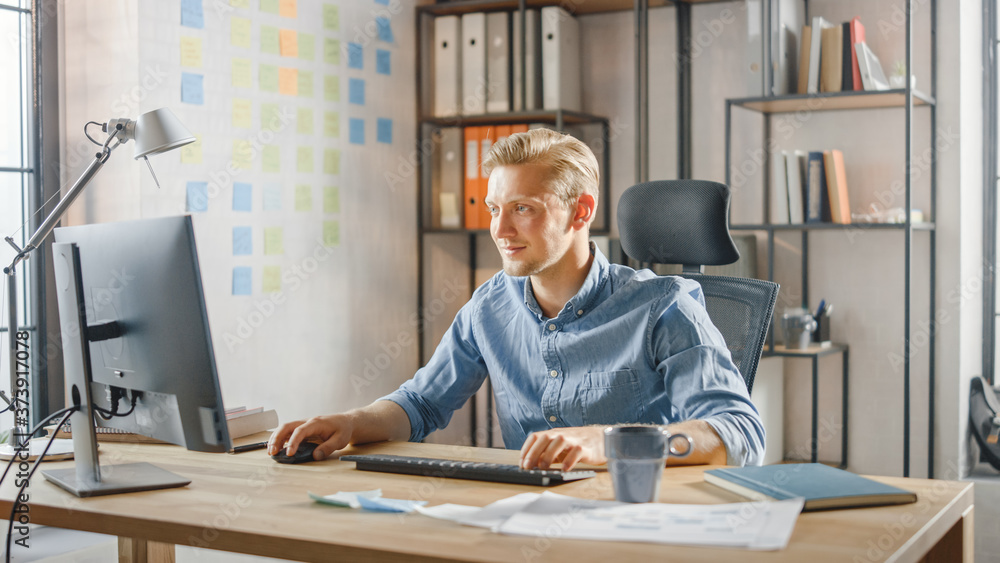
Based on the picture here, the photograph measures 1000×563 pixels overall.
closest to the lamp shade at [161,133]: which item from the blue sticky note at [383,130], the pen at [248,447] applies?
the pen at [248,447]

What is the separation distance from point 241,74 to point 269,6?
27 cm

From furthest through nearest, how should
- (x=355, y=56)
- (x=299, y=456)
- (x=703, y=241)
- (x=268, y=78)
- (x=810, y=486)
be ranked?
(x=355, y=56) < (x=268, y=78) < (x=703, y=241) < (x=299, y=456) < (x=810, y=486)

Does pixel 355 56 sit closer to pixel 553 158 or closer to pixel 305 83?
pixel 305 83

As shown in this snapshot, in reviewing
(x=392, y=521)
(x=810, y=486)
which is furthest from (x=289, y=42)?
(x=810, y=486)

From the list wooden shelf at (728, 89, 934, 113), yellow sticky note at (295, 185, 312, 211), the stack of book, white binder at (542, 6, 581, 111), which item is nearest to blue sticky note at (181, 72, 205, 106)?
yellow sticky note at (295, 185, 312, 211)

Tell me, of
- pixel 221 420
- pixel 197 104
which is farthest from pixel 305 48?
pixel 221 420

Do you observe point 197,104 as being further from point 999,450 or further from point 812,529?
point 999,450

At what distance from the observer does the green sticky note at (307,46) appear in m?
3.14

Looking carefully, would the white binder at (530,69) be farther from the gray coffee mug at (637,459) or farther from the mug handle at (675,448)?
the gray coffee mug at (637,459)

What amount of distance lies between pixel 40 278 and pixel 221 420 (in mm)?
1582

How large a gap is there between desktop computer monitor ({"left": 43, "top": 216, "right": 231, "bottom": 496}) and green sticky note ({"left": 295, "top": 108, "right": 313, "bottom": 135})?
5.41 feet

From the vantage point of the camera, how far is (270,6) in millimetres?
3018

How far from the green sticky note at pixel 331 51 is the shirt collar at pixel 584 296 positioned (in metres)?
1.73

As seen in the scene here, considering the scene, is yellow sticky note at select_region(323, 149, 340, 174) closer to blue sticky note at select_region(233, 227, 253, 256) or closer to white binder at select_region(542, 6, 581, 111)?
blue sticky note at select_region(233, 227, 253, 256)
